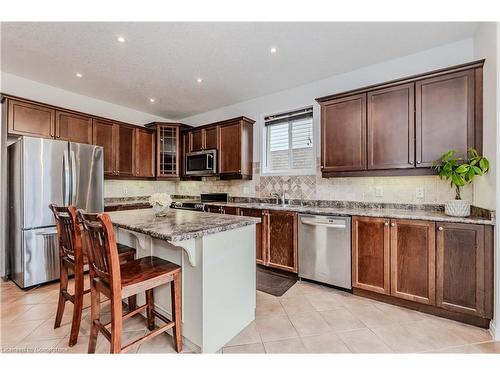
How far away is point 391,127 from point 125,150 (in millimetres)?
4191

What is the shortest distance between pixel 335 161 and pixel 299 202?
941 millimetres

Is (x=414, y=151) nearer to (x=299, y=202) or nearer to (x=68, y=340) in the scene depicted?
(x=299, y=202)

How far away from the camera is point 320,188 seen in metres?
3.39

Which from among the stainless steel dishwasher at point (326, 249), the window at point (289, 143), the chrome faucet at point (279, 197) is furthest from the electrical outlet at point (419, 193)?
the chrome faucet at point (279, 197)

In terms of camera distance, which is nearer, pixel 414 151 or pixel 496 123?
pixel 496 123

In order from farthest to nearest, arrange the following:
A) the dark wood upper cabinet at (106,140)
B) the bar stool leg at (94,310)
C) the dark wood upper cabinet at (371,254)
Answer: the dark wood upper cabinet at (106,140) < the dark wood upper cabinet at (371,254) < the bar stool leg at (94,310)

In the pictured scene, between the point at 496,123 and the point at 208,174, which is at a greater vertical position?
the point at 496,123

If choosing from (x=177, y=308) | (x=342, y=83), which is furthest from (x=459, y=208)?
(x=177, y=308)

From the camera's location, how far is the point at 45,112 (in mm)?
3123

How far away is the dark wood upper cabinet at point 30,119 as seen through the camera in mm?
2857

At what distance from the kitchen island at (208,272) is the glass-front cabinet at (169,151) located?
2911mm

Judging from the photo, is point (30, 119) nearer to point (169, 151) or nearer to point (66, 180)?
point (66, 180)

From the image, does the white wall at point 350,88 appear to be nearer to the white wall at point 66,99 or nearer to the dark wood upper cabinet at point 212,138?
the dark wood upper cabinet at point 212,138
